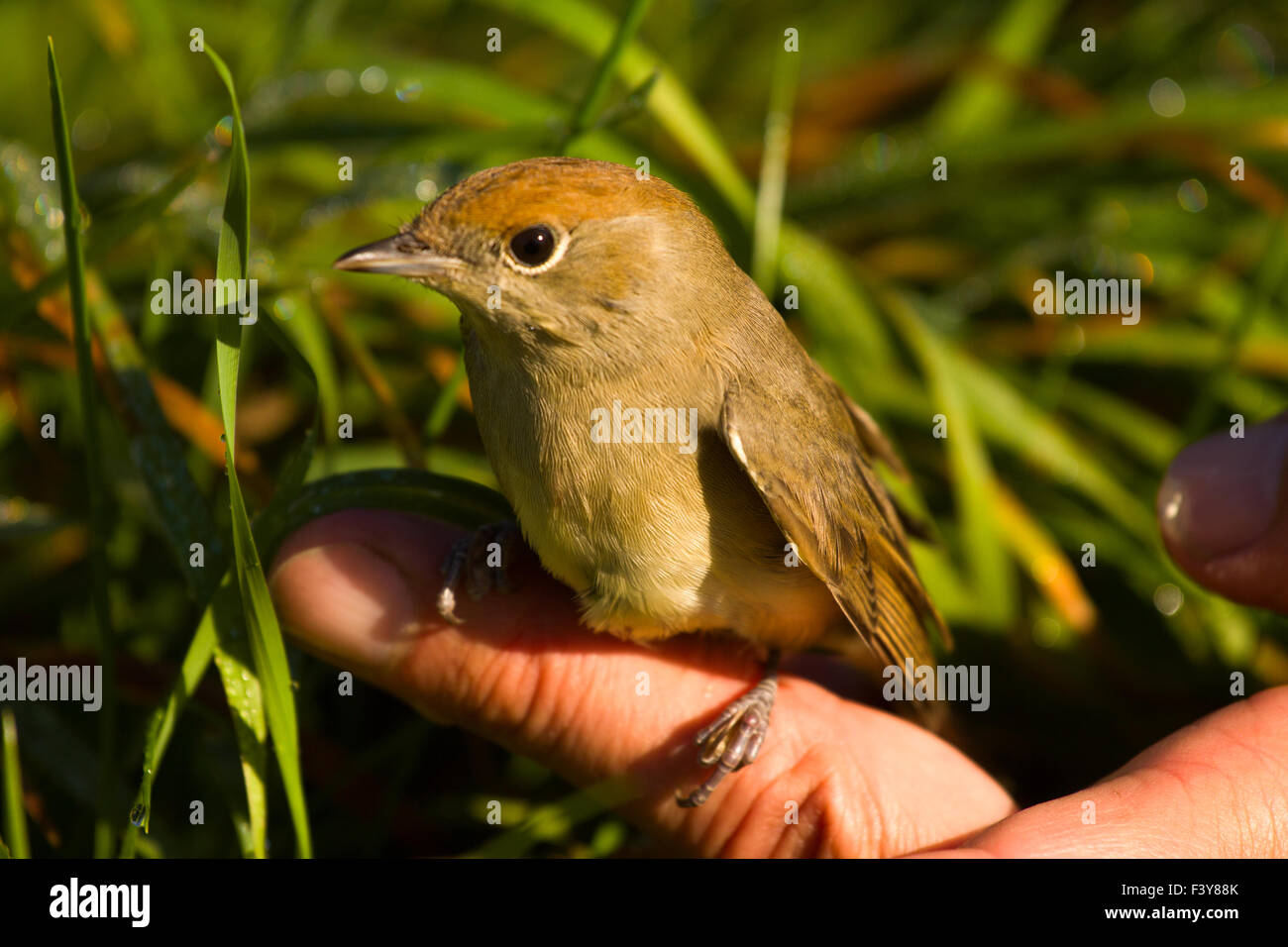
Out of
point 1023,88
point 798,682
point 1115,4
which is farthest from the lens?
point 1115,4

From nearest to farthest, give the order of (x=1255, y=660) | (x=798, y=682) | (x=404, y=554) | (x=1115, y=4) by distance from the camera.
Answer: (x=404, y=554) → (x=798, y=682) → (x=1255, y=660) → (x=1115, y=4)

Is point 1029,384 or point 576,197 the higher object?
point 1029,384

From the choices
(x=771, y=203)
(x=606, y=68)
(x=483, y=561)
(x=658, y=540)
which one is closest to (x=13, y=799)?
(x=483, y=561)

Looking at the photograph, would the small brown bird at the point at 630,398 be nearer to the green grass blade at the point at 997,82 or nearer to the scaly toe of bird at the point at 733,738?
the scaly toe of bird at the point at 733,738

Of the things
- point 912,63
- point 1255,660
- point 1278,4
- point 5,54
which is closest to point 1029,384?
point 1255,660

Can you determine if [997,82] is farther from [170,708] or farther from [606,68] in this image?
[170,708]

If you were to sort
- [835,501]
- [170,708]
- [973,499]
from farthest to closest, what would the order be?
1. [973,499]
2. [835,501]
3. [170,708]
